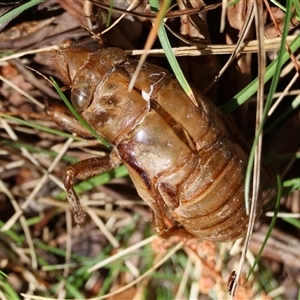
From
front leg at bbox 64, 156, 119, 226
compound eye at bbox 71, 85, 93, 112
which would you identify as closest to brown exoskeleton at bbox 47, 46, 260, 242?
compound eye at bbox 71, 85, 93, 112

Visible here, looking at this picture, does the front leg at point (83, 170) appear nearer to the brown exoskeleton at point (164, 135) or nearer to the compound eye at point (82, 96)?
the brown exoskeleton at point (164, 135)

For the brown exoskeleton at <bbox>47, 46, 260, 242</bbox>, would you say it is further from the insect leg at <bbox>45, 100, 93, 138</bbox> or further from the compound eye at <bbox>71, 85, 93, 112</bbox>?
the insect leg at <bbox>45, 100, 93, 138</bbox>

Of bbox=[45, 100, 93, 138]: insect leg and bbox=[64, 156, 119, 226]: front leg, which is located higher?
bbox=[45, 100, 93, 138]: insect leg

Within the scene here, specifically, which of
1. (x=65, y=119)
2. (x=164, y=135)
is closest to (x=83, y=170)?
(x=65, y=119)

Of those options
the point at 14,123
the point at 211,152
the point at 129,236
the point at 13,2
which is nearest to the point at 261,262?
the point at 129,236

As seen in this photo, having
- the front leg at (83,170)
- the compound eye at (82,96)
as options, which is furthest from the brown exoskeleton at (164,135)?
the front leg at (83,170)

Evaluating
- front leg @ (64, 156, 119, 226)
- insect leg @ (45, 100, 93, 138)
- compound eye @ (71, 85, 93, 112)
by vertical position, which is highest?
compound eye @ (71, 85, 93, 112)

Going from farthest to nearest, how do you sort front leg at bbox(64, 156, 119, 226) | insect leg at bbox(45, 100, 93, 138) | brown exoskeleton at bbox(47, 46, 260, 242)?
insect leg at bbox(45, 100, 93, 138) → front leg at bbox(64, 156, 119, 226) → brown exoskeleton at bbox(47, 46, 260, 242)

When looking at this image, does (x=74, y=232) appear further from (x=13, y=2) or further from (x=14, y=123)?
(x=13, y=2)

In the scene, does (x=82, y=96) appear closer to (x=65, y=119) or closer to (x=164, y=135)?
(x=65, y=119)

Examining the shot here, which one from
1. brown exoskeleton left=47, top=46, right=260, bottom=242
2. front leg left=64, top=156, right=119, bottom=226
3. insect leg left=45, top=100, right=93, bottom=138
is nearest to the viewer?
brown exoskeleton left=47, top=46, right=260, bottom=242
